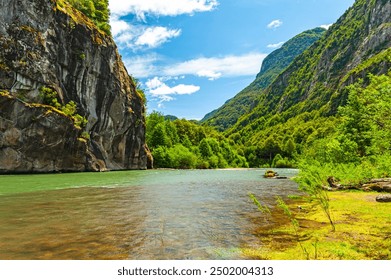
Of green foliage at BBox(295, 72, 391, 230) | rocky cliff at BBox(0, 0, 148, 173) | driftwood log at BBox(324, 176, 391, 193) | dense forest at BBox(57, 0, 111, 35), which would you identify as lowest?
driftwood log at BBox(324, 176, 391, 193)

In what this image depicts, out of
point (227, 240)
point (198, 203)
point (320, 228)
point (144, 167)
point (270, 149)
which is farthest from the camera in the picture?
point (270, 149)

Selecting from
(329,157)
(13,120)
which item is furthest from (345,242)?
(13,120)

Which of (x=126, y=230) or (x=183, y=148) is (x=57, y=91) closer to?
(x=126, y=230)

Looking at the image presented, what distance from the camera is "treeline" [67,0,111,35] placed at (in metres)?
89.2

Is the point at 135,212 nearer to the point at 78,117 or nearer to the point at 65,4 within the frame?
the point at 78,117

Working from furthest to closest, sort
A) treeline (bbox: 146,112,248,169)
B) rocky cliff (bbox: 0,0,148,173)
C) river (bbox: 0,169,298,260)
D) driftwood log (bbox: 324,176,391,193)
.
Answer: treeline (bbox: 146,112,248,169) < rocky cliff (bbox: 0,0,148,173) < driftwood log (bbox: 324,176,391,193) < river (bbox: 0,169,298,260)

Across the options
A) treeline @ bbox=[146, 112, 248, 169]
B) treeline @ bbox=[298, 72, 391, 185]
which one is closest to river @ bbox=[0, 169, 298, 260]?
treeline @ bbox=[298, 72, 391, 185]

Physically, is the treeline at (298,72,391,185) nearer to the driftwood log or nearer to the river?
the driftwood log

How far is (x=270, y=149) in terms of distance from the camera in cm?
19700

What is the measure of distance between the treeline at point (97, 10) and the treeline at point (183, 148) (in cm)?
4644

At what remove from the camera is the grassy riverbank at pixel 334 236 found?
923 cm

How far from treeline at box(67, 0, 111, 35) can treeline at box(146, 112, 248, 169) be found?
4644 cm

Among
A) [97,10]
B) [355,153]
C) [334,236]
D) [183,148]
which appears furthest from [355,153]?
[183,148]
